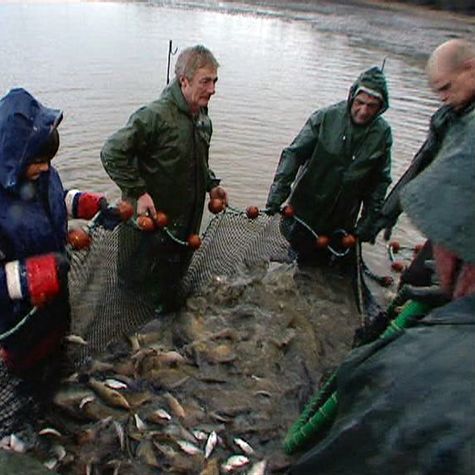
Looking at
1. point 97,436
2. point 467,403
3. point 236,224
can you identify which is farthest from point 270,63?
point 467,403

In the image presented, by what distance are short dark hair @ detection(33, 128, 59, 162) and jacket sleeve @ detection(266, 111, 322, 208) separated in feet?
8.57

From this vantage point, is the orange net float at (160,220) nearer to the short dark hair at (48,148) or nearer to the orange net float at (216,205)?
the orange net float at (216,205)

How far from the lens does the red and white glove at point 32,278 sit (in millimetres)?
2760

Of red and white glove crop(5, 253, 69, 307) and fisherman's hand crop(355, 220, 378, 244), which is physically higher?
red and white glove crop(5, 253, 69, 307)

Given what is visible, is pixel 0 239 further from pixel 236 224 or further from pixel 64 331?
pixel 236 224

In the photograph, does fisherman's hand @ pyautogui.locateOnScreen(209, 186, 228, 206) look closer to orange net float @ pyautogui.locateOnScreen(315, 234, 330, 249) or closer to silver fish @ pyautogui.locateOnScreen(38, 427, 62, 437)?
orange net float @ pyautogui.locateOnScreen(315, 234, 330, 249)

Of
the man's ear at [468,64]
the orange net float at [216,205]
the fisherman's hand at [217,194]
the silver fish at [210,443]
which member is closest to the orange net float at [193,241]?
the orange net float at [216,205]

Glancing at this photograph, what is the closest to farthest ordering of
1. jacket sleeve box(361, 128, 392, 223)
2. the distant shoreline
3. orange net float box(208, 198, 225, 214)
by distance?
orange net float box(208, 198, 225, 214) → jacket sleeve box(361, 128, 392, 223) → the distant shoreline

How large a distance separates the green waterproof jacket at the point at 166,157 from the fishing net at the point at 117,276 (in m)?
0.48

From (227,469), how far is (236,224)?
3094mm

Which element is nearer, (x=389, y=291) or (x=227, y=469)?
(x=227, y=469)

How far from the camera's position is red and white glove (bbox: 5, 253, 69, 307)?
109 inches

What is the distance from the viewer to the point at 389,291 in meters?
6.17

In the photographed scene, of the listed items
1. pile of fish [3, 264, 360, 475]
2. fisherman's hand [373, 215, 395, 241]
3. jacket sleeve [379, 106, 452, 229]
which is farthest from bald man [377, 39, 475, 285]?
pile of fish [3, 264, 360, 475]
